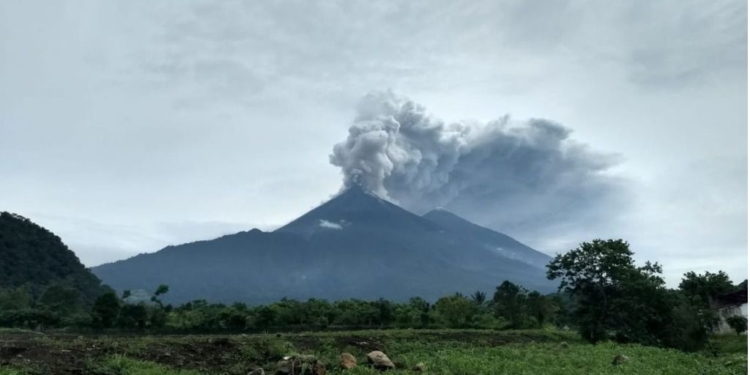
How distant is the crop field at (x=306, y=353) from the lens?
45.8ft

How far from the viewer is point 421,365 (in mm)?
16359

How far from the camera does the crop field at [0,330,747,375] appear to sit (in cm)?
1395

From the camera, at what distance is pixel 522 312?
50.3 m

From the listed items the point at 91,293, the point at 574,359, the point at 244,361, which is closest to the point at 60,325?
the point at 244,361

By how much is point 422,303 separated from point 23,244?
53.3m

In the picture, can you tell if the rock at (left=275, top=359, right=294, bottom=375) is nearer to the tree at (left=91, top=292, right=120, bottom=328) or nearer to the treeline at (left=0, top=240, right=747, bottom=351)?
the treeline at (left=0, top=240, right=747, bottom=351)

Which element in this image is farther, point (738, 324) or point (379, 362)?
point (738, 324)

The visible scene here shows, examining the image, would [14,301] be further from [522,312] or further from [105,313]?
[522,312]

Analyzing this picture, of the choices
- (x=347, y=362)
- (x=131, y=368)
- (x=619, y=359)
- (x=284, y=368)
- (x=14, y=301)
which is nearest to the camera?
(x=131, y=368)

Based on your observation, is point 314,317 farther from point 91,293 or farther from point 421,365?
point 91,293

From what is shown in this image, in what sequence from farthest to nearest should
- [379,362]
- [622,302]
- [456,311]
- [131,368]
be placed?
[456,311] → [622,302] → [379,362] → [131,368]

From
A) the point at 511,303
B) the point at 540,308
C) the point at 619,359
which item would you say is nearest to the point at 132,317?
the point at 511,303

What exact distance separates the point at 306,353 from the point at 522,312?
3563 cm

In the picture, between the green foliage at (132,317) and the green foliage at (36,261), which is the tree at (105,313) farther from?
the green foliage at (36,261)
